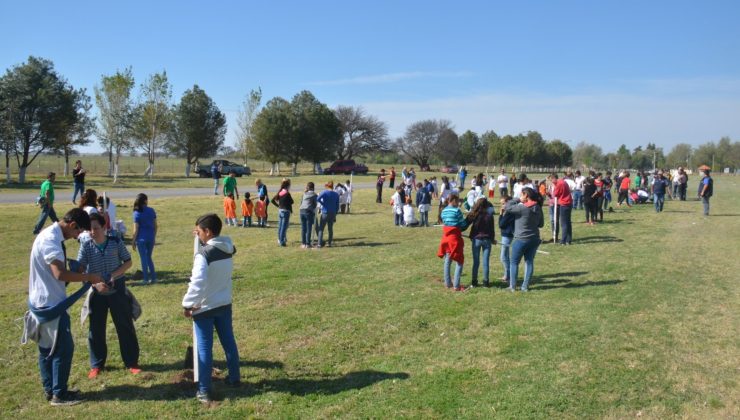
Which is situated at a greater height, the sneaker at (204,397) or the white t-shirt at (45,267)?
the white t-shirt at (45,267)

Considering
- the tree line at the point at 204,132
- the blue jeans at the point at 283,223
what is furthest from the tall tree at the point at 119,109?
the blue jeans at the point at 283,223

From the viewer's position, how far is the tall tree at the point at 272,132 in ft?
186

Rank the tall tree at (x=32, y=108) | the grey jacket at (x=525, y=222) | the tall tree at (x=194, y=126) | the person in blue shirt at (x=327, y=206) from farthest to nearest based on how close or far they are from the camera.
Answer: the tall tree at (x=194, y=126), the tall tree at (x=32, y=108), the person in blue shirt at (x=327, y=206), the grey jacket at (x=525, y=222)

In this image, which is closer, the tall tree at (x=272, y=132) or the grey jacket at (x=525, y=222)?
the grey jacket at (x=525, y=222)

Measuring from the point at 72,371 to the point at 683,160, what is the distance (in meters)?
140

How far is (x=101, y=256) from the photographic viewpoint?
228 inches

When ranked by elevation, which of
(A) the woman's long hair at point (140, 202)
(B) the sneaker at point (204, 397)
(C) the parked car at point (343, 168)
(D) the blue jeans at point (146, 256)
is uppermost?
(C) the parked car at point (343, 168)

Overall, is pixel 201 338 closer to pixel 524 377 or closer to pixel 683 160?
pixel 524 377

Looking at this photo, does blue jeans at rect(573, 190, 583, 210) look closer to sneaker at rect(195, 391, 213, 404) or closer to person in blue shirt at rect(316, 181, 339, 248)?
person in blue shirt at rect(316, 181, 339, 248)

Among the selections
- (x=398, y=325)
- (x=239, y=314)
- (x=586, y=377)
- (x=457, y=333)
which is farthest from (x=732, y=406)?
(x=239, y=314)

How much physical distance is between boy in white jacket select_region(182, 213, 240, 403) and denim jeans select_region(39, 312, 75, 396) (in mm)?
1244

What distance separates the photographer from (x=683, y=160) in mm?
123000

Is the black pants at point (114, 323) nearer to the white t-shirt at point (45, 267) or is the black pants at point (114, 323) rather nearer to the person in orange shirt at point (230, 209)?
the white t-shirt at point (45, 267)

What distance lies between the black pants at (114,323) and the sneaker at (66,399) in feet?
2.22
